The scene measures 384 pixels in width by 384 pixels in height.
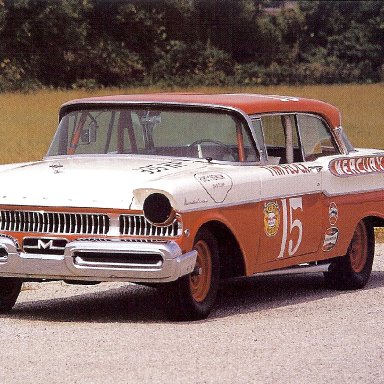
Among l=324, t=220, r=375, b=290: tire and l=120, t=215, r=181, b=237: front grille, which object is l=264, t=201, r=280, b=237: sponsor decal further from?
l=324, t=220, r=375, b=290: tire

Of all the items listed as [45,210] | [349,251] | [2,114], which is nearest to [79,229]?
[45,210]

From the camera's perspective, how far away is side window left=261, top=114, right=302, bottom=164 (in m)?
11.3

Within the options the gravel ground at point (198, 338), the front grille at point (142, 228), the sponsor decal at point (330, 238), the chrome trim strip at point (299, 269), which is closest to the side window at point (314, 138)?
the sponsor decal at point (330, 238)

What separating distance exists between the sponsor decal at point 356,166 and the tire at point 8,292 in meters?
2.71

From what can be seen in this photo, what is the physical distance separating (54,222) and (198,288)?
108 cm

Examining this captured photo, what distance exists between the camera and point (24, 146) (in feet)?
102

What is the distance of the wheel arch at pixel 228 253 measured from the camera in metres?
10.4

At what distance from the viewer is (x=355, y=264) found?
12.5 m

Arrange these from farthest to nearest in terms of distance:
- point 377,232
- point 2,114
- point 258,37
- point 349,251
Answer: point 258,37 → point 2,114 → point 377,232 → point 349,251

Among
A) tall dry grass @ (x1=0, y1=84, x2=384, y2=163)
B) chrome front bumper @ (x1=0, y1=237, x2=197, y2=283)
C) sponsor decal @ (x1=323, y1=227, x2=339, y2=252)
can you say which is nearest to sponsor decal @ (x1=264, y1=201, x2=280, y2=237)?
sponsor decal @ (x1=323, y1=227, x2=339, y2=252)

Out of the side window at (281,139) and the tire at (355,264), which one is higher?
the side window at (281,139)

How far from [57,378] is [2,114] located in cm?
2994

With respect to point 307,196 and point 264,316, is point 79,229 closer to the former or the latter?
point 264,316

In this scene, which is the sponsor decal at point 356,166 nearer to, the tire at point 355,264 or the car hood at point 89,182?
the tire at point 355,264
